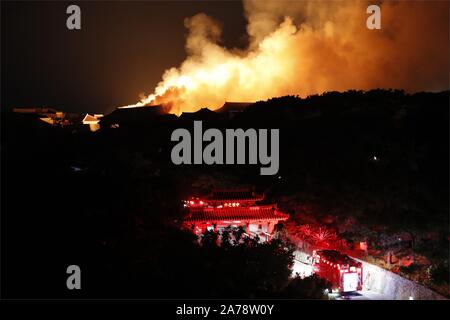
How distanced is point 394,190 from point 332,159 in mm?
1847

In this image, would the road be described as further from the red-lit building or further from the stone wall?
the red-lit building

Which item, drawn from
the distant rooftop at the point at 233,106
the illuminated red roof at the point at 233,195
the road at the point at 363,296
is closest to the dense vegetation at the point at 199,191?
the illuminated red roof at the point at 233,195

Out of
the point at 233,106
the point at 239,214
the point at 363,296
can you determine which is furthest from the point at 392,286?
the point at 233,106

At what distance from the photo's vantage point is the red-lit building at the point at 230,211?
38.1ft

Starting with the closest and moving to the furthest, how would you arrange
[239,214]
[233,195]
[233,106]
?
1. [239,214]
2. [233,195]
3. [233,106]

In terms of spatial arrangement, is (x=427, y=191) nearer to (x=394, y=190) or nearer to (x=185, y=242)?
(x=394, y=190)

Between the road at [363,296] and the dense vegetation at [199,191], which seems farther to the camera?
the road at [363,296]

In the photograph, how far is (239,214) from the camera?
11867 mm

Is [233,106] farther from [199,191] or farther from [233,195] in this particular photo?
[233,195]

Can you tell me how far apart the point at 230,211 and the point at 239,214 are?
25cm

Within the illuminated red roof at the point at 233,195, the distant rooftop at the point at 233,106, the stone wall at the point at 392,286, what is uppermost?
the distant rooftop at the point at 233,106

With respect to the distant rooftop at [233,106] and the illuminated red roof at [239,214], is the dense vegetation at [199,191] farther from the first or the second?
the distant rooftop at [233,106]

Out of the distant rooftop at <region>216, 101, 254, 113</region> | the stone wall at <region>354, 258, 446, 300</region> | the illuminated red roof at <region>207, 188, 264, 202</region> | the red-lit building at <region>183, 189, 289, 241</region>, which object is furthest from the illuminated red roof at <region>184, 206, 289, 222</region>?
the distant rooftop at <region>216, 101, 254, 113</region>
